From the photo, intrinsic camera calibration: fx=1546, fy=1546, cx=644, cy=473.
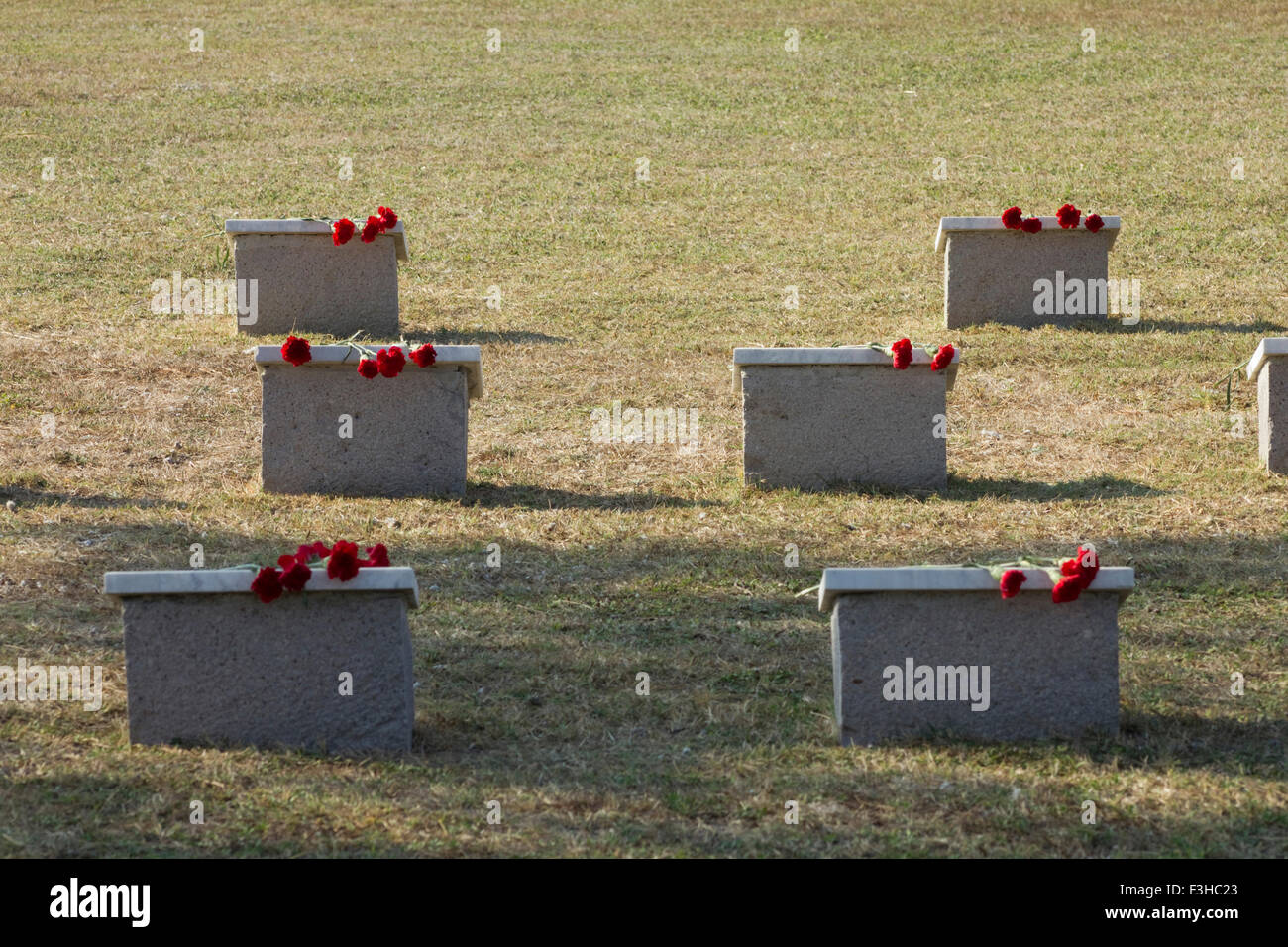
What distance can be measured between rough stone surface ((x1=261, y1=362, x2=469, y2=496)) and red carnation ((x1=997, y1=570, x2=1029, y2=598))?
4.13 m

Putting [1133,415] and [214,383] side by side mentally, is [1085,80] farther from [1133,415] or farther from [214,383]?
[214,383]

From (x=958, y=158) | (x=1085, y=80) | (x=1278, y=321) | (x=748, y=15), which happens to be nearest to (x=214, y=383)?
(x=1278, y=321)

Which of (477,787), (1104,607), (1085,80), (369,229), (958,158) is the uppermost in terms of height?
(1085,80)

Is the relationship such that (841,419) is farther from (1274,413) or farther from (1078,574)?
(1078,574)

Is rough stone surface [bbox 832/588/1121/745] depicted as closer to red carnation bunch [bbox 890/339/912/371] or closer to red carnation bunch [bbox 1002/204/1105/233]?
red carnation bunch [bbox 890/339/912/371]

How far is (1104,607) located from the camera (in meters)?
5.21

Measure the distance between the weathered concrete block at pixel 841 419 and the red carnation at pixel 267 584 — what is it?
13.1ft

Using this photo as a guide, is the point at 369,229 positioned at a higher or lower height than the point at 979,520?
higher

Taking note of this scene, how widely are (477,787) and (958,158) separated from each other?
15121mm

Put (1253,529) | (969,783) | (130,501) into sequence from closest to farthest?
(969,783)
(1253,529)
(130,501)

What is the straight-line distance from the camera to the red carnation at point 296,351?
820 centimetres

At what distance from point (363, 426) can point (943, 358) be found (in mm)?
3216

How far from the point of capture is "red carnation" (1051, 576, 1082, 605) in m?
5.11

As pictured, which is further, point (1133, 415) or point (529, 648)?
point (1133, 415)
